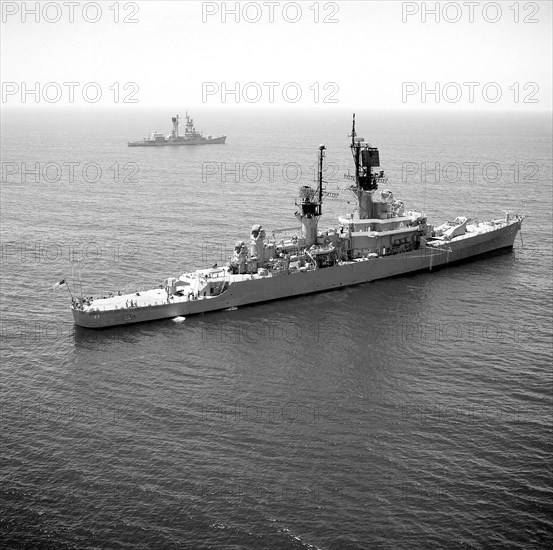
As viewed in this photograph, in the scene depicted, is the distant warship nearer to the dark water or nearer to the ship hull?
the ship hull

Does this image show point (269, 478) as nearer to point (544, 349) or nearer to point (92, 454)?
point (92, 454)

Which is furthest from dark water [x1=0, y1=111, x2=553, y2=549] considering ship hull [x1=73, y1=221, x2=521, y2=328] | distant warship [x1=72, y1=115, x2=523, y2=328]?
distant warship [x1=72, y1=115, x2=523, y2=328]

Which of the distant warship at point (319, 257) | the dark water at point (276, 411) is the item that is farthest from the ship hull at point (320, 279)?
the dark water at point (276, 411)

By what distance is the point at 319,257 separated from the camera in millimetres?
76562

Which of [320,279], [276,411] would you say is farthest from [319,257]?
[276,411]

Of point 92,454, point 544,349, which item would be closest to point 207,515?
point 92,454

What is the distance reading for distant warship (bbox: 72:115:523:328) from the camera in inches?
2625

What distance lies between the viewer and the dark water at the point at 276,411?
123 ft

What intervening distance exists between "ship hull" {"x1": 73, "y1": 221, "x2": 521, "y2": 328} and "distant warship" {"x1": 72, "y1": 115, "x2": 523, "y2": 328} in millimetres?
98

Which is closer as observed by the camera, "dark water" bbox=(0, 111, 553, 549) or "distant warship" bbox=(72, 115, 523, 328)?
"dark water" bbox=(0, 111, 553, 549)

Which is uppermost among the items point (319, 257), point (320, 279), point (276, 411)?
point (319, 257)

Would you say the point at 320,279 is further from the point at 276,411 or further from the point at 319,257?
the point at 276,411

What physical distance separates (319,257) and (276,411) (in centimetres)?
3015

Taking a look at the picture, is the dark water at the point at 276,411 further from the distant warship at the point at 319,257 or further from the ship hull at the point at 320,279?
the distant warship at the point at 319,257
